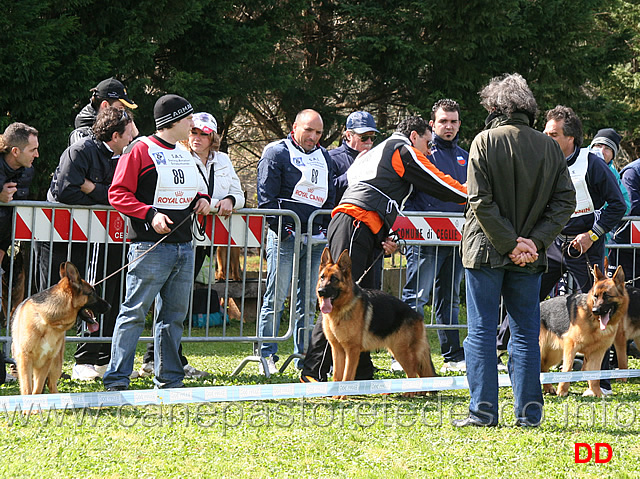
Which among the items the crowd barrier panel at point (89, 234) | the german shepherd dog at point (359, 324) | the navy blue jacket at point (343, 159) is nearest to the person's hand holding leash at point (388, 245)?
the german shepherd dog at point (359, 324)

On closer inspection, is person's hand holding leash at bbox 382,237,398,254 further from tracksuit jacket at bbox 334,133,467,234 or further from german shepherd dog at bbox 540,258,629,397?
german shepherd dog at bbox 540,258,629,397

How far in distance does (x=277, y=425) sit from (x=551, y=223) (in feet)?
6.71

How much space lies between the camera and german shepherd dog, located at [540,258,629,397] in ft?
19.8

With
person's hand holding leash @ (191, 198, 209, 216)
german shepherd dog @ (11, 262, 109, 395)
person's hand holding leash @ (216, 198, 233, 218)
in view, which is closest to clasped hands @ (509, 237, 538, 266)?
person's hand holding leash @ (191, 198, 209, 216)

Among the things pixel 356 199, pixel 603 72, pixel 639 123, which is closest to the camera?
pixel 356 199

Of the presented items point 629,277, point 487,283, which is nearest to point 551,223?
point 487,283

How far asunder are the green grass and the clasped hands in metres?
1.01

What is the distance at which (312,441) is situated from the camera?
428 centimetres

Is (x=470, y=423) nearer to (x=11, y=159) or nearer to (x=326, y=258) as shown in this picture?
(x=326, y=258)

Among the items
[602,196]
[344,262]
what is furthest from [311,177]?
[602,196]

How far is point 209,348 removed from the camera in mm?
8938

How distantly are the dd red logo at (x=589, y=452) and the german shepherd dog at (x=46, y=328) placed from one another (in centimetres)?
319

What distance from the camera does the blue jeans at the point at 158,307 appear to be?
5.39 meters

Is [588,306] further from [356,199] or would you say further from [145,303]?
[145,303]
